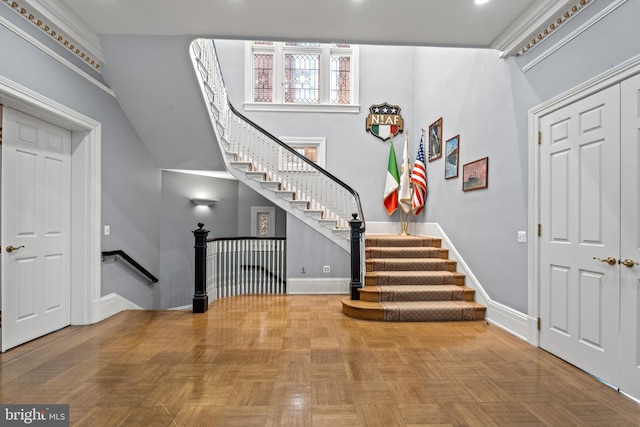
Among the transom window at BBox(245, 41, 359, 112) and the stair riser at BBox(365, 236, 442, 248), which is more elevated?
the transom window at BBox(245, 41, 359, 112)

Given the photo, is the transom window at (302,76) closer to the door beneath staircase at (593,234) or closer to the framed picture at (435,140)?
the framed picture at (435,140)

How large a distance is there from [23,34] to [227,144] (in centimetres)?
302

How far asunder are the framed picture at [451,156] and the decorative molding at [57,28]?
16.3ft

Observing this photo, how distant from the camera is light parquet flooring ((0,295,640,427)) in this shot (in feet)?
6.86

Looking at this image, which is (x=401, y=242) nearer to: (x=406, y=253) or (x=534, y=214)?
(x=406, y=253)

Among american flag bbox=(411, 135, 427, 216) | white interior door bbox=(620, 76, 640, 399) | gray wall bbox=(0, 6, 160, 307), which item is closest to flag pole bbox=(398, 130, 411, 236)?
american flag bbox=(411, 135, 427, 216)

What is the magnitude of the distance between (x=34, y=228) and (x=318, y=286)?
13.1 feet

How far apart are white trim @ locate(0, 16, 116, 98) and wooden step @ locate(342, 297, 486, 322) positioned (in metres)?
4.21

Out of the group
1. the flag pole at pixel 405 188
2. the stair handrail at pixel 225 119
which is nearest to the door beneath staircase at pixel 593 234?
the stair handrail at pixel 225 119

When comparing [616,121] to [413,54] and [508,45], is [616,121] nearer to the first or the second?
[508,45]

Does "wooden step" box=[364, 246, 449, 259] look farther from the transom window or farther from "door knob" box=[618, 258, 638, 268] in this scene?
the transom window

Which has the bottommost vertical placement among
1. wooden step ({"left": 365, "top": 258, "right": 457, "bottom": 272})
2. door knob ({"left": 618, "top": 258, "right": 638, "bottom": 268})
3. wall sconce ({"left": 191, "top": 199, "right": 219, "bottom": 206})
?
wooden step ({"left": 365, "top": 258, "right": 457, "bottom": 272})

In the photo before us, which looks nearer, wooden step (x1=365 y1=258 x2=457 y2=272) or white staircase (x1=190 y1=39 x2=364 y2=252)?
wooden step (x1=365 y1=258 x2=457 y2=272)

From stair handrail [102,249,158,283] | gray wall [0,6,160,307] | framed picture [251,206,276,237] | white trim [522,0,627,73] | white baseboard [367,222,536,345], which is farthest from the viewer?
framed picture [251,206,276,237]
